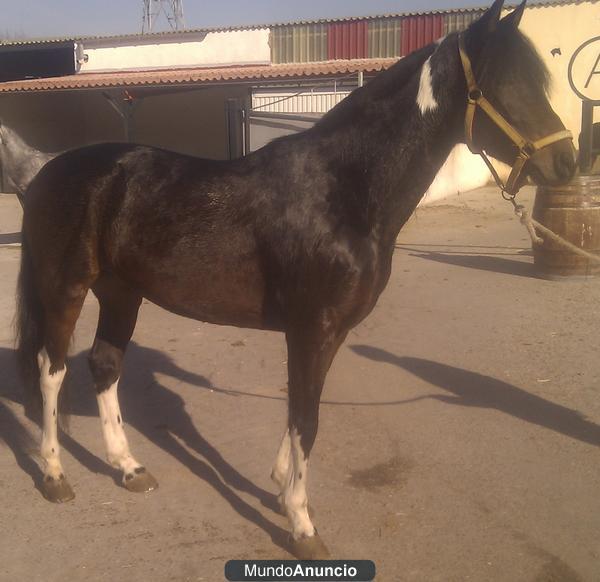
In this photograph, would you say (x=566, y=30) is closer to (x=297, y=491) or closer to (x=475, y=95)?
(x=475, y=95)

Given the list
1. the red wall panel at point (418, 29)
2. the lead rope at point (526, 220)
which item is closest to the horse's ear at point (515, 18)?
the lead rope at point (526, 220)

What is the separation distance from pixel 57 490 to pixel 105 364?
2.34 ft

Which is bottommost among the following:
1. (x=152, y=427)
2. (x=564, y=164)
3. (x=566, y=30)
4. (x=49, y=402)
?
(x=152, y=427)

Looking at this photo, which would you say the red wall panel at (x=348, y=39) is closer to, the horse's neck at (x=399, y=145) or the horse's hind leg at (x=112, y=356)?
the horse's hind leg at (x=112, y=356)

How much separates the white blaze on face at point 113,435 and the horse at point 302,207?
0.30 feet

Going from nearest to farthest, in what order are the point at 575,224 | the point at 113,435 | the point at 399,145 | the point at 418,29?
the point at 399,145
the point at 113,435
the point at 575,224
the point at 418,29

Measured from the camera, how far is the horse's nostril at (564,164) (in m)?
2.77

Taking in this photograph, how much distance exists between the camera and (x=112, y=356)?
3.81 metres

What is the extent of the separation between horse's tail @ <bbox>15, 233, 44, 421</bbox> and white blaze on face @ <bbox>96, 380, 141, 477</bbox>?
1.42 feet

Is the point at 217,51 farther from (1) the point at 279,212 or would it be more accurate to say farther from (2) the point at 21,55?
(1) the point at 279,212

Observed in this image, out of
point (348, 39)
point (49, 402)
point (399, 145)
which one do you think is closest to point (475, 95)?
point (399, 145)

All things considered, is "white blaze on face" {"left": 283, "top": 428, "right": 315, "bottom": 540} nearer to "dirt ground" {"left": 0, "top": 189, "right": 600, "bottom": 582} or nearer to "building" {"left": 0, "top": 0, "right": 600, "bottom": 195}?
"dirt ground" {"left": 0, "top": 189, "right": 600, "bottom": 582}

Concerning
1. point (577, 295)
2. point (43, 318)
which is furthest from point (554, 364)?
point (43, 318)

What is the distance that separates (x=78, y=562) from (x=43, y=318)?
1.40 metres
